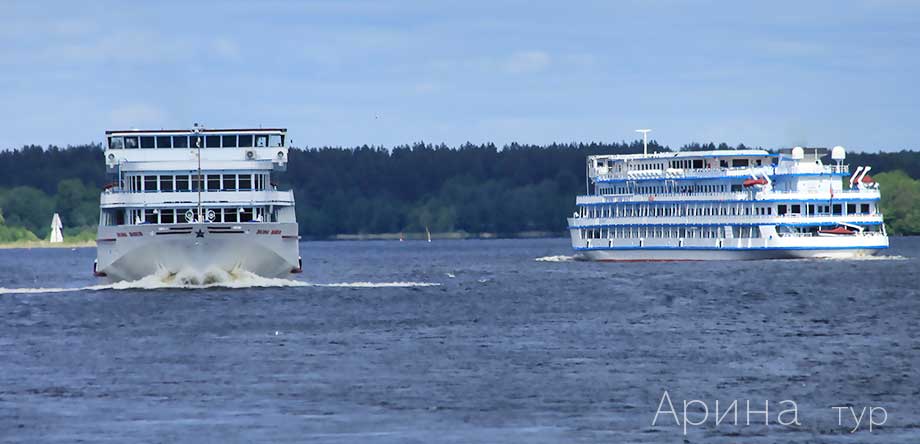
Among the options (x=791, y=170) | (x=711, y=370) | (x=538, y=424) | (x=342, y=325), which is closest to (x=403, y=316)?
(x=342, y=325)

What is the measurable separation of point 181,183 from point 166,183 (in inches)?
32.1

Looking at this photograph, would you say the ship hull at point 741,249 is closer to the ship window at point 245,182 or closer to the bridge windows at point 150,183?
the ship window at point 245,182

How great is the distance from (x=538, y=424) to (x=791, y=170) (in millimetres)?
105100

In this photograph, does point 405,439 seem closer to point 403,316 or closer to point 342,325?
point 342,325

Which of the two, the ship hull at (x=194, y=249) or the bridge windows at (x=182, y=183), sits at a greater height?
the bridge windows at (x=182, y=183)

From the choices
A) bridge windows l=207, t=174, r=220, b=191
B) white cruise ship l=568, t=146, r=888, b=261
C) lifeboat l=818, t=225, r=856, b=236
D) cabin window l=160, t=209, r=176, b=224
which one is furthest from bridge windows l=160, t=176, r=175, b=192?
lifeboat l=818, t=225, r=856, b=236

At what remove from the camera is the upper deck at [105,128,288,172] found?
307 ft

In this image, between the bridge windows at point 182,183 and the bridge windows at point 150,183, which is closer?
the bridge windows at point 182,183

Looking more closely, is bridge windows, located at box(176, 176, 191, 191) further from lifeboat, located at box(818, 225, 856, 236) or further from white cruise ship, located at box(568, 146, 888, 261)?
lifeboat, located at box(818, 225, 856, 236)

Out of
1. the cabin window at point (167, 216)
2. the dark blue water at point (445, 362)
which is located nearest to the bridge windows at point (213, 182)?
the cabin window at point (167, 216)

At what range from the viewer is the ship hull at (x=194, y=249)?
88.4 metres

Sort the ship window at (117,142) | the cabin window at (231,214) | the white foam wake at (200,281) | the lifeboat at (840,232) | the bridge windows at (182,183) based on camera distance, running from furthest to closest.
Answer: the lifeboat at (840,232) < the ship window at (117,142) < the bridge windows at (182,183) < the cabin window at (231,214) < the white foam wake at (200,281)

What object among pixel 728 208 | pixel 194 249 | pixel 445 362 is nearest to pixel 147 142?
pixel 194 249

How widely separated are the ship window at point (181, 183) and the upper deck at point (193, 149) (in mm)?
930
